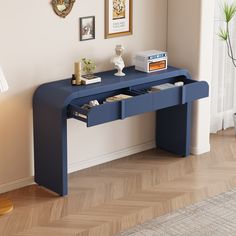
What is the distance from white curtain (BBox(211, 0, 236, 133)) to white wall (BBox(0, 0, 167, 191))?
0.71 metres

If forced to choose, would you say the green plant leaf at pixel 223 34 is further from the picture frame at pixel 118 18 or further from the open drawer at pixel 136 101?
the picture frame at pixel 118 18

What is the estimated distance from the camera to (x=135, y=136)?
243 inches

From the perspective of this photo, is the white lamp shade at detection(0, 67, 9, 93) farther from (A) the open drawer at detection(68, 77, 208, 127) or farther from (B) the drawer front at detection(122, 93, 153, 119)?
(B) the drawer front at detection(122, 93, 153, 119)

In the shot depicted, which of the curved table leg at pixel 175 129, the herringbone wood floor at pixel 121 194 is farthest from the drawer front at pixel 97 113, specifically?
the curved table leg at pixel 175 129

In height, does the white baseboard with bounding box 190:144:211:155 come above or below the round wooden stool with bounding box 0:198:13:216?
above

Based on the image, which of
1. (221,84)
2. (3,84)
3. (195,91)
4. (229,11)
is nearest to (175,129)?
(195,91)

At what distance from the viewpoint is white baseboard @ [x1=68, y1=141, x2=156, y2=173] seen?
5750 millimetres

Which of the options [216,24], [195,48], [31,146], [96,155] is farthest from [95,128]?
[216,24]

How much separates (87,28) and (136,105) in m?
0.73

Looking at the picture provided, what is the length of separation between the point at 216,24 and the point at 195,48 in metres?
0.66

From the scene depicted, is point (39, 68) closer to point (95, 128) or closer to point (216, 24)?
point (95, 128)

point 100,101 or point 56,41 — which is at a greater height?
point 56,41

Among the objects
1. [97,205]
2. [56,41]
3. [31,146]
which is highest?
[56,41]

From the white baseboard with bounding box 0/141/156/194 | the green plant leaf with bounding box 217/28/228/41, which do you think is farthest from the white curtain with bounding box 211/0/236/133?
the white baseboard with bounding box 0/141/156/194
